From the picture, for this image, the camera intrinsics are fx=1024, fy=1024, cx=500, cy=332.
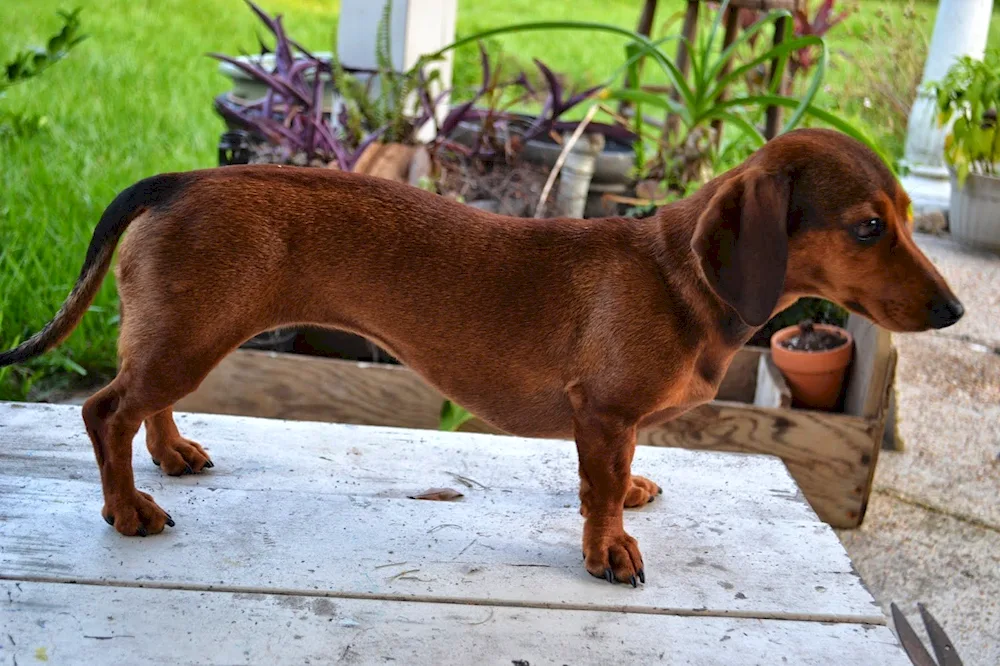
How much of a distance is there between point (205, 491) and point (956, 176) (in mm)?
4927

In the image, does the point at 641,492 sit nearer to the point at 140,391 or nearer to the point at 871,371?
the point at 140,391

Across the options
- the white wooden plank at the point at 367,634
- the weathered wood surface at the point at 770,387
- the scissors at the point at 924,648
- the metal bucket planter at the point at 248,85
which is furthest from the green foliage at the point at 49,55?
the scissors at the point at 924,648

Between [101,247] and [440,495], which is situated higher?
[101,247]

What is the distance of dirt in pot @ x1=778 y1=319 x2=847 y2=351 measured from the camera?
11.0 feet

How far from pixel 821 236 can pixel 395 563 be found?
3.11 feet

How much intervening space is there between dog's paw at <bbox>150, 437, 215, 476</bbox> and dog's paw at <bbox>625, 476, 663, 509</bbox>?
36.2 inches

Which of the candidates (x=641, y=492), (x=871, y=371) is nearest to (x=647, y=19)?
(x=871, y=371)

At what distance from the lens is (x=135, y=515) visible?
1.90 m

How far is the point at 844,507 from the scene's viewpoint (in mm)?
3199

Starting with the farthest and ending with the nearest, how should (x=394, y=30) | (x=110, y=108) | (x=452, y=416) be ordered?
1. (x=110, y=108)
2. (x=394, y=30)
3. (x=452, y=416)

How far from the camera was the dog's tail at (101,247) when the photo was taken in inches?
70.6

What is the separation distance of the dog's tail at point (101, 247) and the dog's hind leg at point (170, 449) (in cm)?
32

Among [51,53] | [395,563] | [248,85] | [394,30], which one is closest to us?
[395,563]

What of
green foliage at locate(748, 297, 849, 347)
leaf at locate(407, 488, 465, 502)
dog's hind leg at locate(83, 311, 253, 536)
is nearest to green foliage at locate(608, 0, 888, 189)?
green foliage at locate(748, 297, 849, 347)
